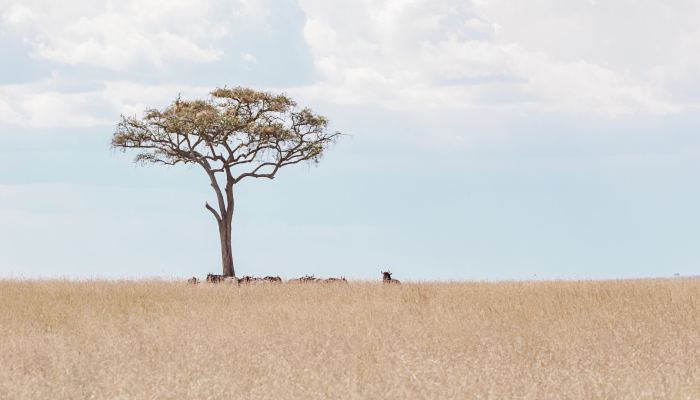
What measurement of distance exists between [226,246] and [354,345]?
25223 mm

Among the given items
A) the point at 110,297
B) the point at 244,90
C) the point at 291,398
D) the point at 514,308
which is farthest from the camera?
the point at 244,90

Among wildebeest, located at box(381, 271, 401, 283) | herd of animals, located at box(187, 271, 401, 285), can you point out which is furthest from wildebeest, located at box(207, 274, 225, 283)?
wildebeest, located at box(381, 271, 401, 283)

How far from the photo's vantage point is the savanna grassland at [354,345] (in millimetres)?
8586

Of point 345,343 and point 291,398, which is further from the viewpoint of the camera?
point 345,343

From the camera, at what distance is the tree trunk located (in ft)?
120

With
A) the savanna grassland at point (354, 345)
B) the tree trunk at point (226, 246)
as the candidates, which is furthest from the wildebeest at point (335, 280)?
the tree trunk at point (226, 246)

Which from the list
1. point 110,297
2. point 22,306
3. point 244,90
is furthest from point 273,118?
point 22,306

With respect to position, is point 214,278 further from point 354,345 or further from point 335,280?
point 354,345

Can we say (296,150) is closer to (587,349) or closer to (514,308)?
(514,308)

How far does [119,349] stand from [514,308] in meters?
8.71

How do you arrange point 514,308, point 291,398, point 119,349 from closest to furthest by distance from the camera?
point 291,398
point 119,349
point 514,308

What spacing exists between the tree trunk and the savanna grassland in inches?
577

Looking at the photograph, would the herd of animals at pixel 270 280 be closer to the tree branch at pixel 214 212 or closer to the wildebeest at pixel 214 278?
the wildebeest at pixel 214 278

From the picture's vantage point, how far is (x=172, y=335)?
43.1 feet
